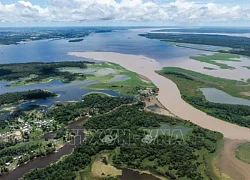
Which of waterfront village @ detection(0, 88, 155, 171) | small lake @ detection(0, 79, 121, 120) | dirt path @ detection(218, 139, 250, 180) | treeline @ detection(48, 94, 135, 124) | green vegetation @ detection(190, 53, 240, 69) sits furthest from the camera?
green vegetation @ detection(190, 53, 240, 69)

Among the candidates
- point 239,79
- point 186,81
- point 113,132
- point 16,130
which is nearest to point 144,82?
point 186,81

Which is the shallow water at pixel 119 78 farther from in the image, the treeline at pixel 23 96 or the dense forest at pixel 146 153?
the dense forest at pixel 146 153

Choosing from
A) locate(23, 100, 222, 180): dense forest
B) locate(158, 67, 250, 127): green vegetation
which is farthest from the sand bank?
locate(23, 100, 222, 180): dense forest

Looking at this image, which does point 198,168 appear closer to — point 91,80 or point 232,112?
point 232,112

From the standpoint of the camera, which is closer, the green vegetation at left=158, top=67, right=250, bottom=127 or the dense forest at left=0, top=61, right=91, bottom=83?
the green vegetation at left=158, top=67, right=250, bottom=127

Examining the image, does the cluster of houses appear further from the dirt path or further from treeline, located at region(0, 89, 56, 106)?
the dirt path

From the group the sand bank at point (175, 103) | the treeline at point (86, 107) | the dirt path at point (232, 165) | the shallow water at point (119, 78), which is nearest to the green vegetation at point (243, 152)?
the dirt path at point (232, 165)

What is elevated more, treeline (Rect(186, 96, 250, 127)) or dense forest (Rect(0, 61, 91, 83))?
treeline (Rect(186, 96, 250, 127))

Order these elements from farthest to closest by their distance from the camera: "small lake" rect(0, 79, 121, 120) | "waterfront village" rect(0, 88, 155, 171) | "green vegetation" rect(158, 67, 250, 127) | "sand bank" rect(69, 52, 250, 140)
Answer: "small lake" rect(0, 79, 121, 120) → "green vegetation" rect(158, 67, 250, 127) → "sand bank" rect(69, 52, 250, 140) → "waterfront village" rect(0, 88, 155, 171)
